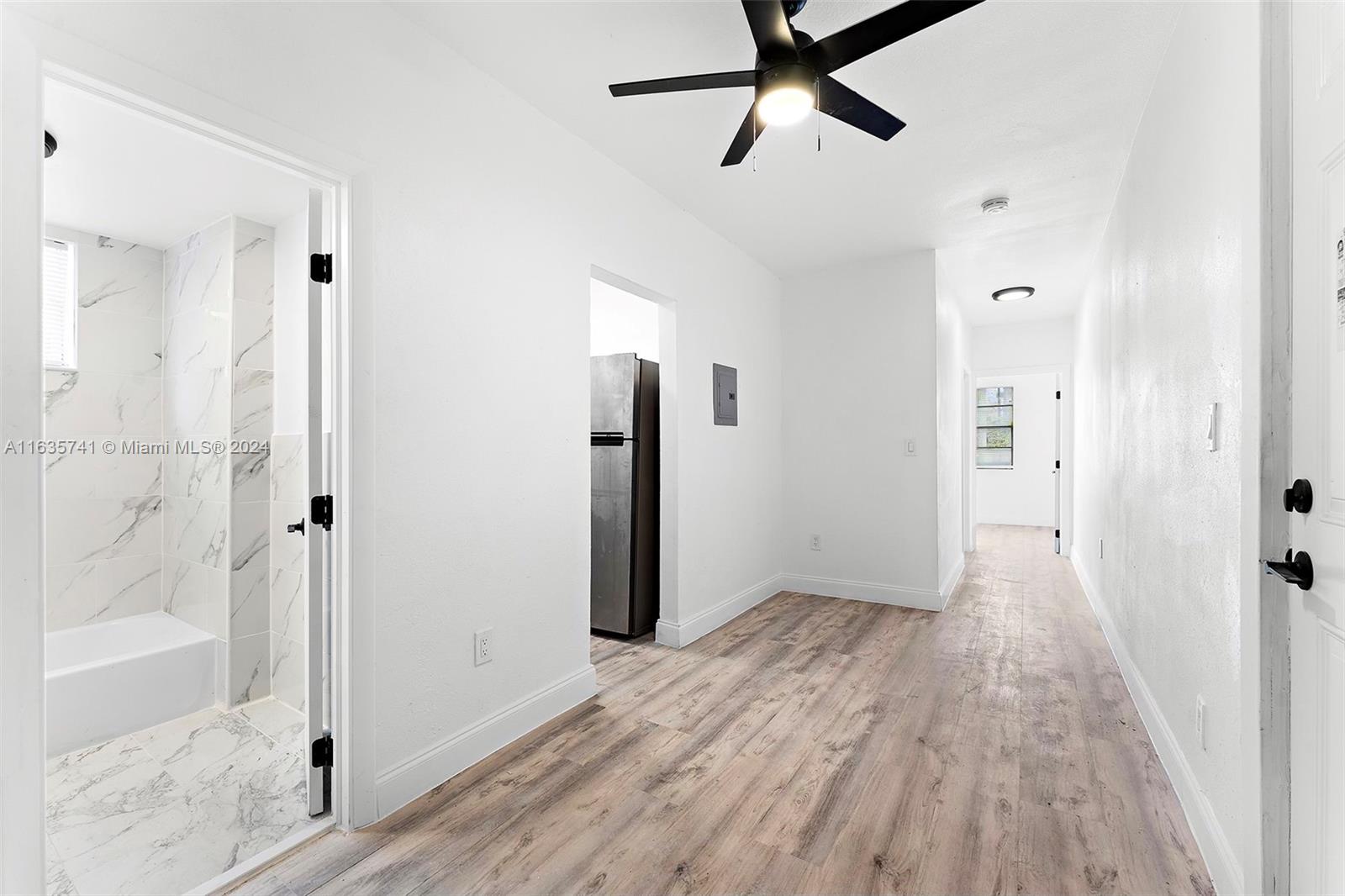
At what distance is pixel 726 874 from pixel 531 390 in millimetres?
1793

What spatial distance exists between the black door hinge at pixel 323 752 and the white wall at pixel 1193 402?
246 centimetres

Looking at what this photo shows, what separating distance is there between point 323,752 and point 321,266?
1.53 meters

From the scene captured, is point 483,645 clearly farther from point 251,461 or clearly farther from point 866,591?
point 866,591

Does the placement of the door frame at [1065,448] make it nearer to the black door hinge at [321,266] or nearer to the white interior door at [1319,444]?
the white interior door at [1319,444]

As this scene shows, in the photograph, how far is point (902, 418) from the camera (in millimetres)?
4355

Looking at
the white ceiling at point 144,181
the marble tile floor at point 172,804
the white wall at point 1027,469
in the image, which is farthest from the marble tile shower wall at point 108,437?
the white wall at point 1027,469

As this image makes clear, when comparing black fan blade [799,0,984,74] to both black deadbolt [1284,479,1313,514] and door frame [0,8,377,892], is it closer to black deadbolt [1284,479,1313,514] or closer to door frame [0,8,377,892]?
black deadbolt [1284,479,1313,514]

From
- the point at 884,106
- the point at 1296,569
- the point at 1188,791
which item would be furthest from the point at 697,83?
the point at 1188,791

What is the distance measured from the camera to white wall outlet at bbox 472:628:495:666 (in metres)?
2.21

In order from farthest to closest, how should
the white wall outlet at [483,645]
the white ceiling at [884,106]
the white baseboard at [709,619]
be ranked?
the white baseboard at [709,619] → the white wall outlet at [483,645] → the white ceiling at [884,106]

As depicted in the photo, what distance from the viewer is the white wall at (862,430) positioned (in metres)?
4.28

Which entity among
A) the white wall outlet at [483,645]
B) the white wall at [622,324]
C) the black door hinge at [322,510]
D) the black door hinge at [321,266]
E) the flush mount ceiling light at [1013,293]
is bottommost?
the white wall outlet at [483,645]

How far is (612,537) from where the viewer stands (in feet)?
12.2

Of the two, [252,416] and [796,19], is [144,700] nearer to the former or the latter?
[252,416]
